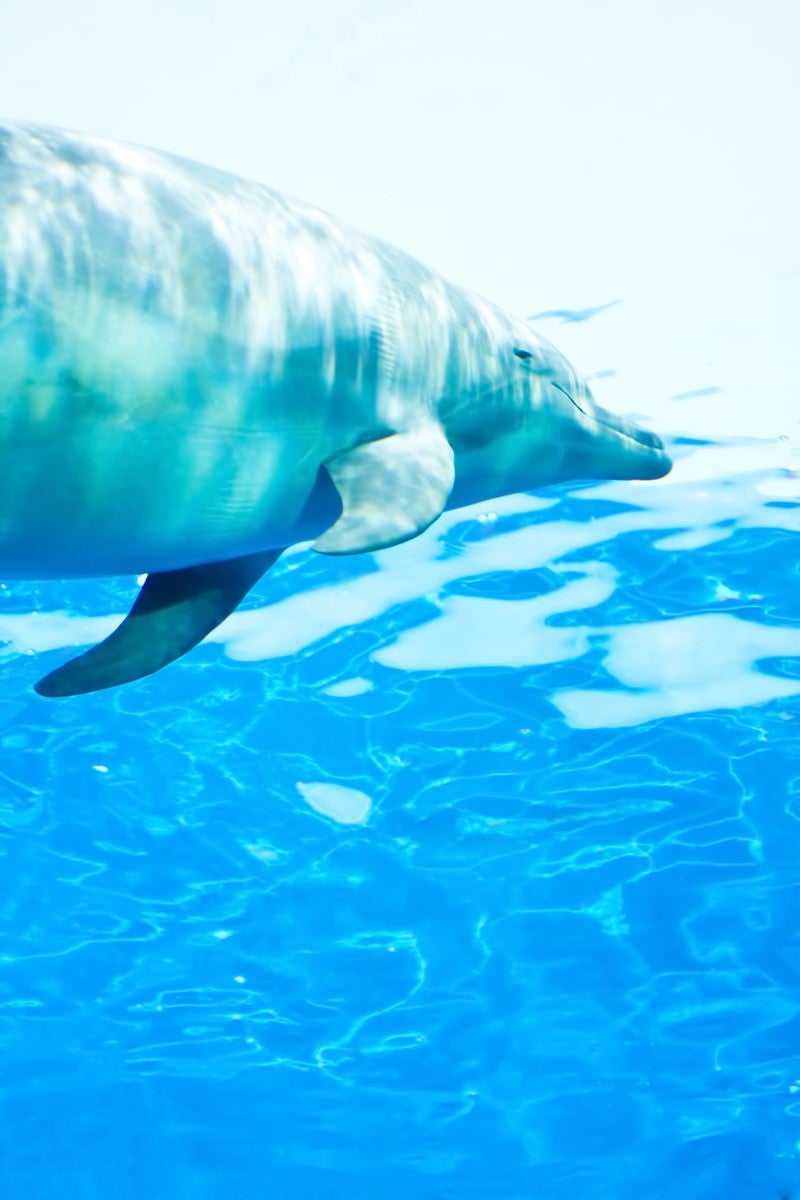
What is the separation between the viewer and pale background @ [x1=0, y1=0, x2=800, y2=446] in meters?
6.86

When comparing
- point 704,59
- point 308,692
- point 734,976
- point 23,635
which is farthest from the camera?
point 734,976

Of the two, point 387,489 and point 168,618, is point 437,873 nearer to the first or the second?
point 168,618

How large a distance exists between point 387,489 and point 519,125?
219 inches

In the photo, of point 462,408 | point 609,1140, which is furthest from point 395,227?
point 609,1140

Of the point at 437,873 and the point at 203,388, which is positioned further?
the point at 437,873

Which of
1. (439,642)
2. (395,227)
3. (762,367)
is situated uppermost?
(395,227)

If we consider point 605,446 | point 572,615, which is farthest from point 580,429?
point 572,615

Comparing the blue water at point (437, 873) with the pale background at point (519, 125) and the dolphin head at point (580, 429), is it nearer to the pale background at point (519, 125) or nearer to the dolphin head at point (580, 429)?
the pale background at point (519, 125)

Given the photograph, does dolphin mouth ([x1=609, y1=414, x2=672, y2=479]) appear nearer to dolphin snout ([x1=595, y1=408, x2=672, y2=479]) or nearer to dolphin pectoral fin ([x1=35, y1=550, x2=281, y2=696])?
dolphin snout ([x1=595, y1=408, x2=672, y2=479])

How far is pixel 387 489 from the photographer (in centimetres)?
321

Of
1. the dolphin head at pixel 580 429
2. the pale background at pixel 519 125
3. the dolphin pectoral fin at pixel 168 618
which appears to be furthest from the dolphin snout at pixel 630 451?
the pale background at pixel 519 125

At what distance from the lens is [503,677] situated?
1318cm

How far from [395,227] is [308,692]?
665 cm

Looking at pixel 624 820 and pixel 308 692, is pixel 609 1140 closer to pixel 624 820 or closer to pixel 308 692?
pixel 624 820
